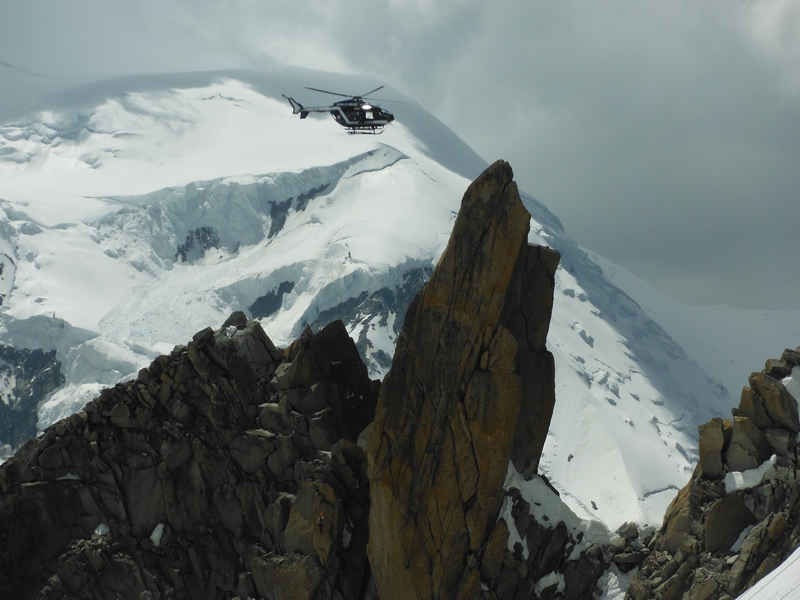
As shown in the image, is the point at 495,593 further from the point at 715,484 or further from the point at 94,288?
the point at 94,288

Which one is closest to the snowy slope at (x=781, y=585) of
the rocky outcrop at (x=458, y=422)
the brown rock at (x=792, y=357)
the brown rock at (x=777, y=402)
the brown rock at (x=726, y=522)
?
the brown rock at (x=726, y=522)

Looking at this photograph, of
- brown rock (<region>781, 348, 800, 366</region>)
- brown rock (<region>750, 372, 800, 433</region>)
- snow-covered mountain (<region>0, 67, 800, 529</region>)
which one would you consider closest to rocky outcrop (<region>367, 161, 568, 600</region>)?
brown rock (<region>750, 372, 800, 433</region>)

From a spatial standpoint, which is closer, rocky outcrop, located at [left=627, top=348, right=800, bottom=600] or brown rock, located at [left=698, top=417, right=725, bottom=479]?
rocky outcrop, located at [left=627, top=348, right=800, bottom=600]

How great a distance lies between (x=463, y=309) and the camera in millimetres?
26594

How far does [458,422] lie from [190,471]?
587 inches

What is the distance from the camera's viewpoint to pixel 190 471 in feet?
113

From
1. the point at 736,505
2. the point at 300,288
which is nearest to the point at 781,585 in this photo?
the point at 736,505

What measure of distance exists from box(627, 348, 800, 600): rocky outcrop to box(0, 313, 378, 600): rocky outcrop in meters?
12.7

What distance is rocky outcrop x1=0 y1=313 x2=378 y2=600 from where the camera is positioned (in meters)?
32.7

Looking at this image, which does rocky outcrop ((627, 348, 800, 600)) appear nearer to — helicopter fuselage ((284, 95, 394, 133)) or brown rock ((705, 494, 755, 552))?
brown rock ((705, 494, 755, 552))

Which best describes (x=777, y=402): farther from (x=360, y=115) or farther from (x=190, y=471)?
(x=360, y=115)

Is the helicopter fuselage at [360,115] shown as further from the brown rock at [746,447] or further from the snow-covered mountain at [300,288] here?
the snow-covered mountain at [300,288]

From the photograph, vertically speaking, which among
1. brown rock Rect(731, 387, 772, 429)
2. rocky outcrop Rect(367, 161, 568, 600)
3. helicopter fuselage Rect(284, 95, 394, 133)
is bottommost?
rocky outcrop Rect(367, 161, 568, 600)

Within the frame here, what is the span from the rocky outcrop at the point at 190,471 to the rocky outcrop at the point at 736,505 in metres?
12.7
